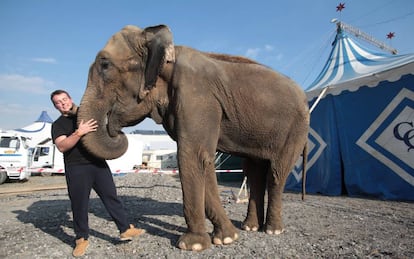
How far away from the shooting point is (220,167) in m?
16.5

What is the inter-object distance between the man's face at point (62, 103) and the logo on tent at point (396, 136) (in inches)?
307

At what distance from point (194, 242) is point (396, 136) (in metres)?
6.88

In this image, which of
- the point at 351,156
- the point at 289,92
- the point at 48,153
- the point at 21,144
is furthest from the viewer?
Result: the point at 48,153

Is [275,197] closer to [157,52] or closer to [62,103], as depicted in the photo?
[157,52]

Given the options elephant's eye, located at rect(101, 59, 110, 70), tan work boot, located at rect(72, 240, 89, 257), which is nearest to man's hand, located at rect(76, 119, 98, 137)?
elephant's eye, located at rect(101, 59, 110, 70)

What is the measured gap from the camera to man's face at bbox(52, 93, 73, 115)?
344cm

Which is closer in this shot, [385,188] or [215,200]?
[215,200]

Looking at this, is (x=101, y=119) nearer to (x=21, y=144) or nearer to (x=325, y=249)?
(x=325, y=249)

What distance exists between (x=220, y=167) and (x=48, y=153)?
13118mm

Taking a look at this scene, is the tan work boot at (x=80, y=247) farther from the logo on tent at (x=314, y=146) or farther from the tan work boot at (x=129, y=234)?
the logo on tent at (x=314, y=146)

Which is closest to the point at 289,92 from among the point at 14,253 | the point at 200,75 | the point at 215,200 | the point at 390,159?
the point at 200,75

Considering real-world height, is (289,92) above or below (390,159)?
above

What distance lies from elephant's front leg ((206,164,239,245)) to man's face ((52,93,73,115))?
71.7 inches

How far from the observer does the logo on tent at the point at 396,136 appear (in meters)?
7.45
